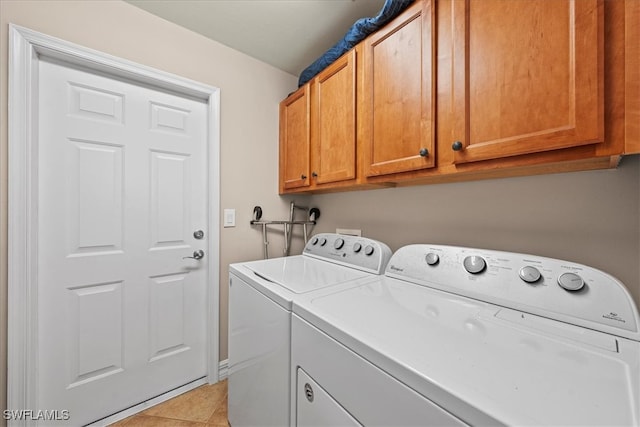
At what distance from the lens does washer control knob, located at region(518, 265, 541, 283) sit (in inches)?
30.5

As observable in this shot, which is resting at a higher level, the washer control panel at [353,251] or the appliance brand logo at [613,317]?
the washer control panel at [353,251]

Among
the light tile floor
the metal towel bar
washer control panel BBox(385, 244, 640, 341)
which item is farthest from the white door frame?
washer control panel BBox(385, 244, 640, 341)

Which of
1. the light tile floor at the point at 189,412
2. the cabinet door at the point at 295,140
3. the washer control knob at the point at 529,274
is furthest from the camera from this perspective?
the cabinet door at the point at 295,140

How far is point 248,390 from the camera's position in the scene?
1.13m

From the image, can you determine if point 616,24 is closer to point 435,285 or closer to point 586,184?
point 586,184

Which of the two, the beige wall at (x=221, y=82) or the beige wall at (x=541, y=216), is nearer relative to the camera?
the beige wall at (x=541, y=216)

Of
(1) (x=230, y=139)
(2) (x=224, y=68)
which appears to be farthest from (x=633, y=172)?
(2) (x=224, y=68)

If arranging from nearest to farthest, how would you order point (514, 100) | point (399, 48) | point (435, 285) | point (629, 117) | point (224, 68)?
point (629, 117) < point (514, 100) < point (435, 285) < point (399, 48) < point (224, 68)

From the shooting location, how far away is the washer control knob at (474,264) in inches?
35.0

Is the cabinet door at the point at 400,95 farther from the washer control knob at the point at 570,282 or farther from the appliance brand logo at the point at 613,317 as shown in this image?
the appliance brand logo at the point at 613,317

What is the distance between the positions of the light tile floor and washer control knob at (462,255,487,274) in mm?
1583

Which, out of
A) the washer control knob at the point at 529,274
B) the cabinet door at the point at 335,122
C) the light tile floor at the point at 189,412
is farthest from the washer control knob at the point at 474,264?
the light tile floor at the point at 189,412

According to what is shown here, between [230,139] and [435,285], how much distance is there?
1.61 m

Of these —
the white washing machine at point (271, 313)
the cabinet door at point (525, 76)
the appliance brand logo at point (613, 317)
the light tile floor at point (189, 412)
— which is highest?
the cabinet door at point (525, 76)
